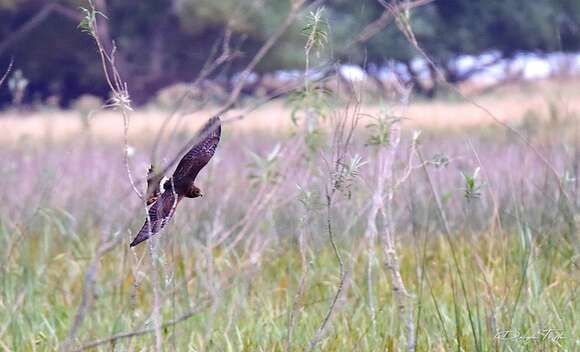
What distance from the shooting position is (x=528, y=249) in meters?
3.01

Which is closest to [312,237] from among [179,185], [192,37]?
[179,185]

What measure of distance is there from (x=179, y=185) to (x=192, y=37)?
838 inches

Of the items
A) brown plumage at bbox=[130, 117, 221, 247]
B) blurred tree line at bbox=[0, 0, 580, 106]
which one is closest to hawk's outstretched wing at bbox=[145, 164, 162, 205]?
brown plumage at bbox=[130, 117, 221, 247]

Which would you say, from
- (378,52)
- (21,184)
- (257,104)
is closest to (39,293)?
(257,104)

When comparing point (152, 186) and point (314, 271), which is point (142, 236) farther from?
point (314, 271)

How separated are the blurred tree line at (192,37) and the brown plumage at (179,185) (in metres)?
17.5

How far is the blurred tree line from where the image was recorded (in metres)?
20.6

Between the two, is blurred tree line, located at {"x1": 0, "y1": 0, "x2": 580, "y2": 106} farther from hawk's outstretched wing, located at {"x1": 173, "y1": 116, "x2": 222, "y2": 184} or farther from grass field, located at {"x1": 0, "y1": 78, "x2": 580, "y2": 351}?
hawk's outstretched wing, located at {"x1": 173, "y1": 116, "x2": 222, "y2": 184}

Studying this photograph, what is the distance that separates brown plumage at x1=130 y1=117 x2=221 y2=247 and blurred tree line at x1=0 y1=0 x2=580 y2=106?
17.5m

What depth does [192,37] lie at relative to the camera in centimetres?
2250

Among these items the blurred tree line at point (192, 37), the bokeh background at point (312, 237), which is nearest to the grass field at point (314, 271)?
the bokeh background at point (312, 237)

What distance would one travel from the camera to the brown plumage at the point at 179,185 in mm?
1521

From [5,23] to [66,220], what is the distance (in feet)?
58.0

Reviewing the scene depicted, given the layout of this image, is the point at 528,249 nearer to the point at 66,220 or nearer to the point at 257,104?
the point at 257,104
